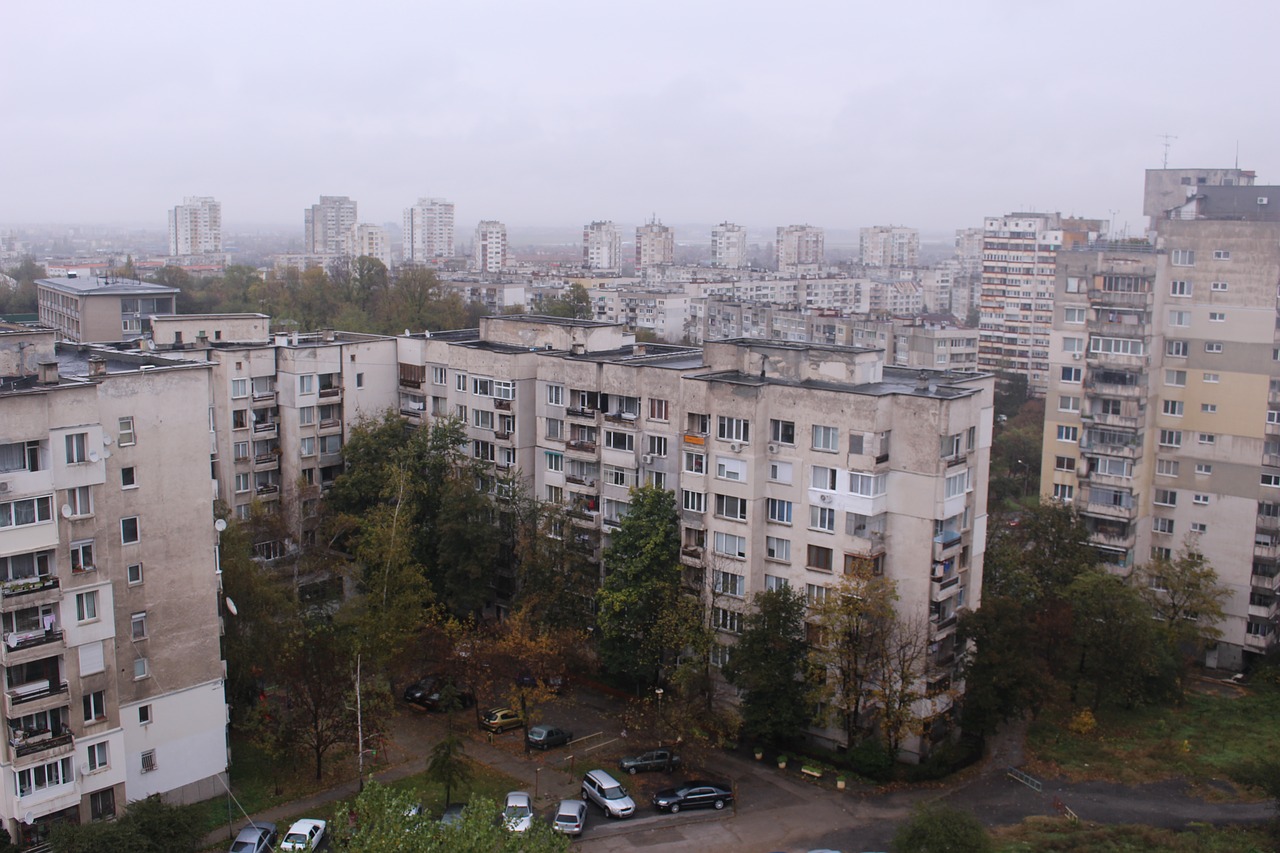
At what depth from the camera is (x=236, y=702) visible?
1291 inches

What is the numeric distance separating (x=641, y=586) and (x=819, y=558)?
532 centimetres

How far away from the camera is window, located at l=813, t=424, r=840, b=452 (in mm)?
32062

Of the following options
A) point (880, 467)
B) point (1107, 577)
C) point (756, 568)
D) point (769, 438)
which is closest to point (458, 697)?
point (756, 568)

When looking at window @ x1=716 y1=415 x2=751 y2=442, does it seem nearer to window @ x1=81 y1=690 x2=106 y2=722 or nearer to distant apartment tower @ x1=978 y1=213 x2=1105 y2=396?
window @ x1=81 y1=690 x2=106 y2=722

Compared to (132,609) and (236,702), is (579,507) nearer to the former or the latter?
(236,702)

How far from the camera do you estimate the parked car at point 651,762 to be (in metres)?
31.5

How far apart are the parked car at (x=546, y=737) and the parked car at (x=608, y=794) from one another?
2.71 meters

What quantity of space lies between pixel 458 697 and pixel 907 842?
15580 mm

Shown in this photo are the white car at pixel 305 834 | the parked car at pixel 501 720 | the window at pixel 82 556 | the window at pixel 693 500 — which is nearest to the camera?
the white car at pixel 305 834

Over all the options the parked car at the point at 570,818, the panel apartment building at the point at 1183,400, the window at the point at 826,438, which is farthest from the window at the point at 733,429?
the panel apartment building at the point at 1183,400

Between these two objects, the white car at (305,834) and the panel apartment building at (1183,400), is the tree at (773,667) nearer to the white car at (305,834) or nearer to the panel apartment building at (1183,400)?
the white car at (305,834)

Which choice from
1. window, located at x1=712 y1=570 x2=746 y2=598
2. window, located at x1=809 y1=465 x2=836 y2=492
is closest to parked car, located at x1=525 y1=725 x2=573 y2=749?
window, located at x1=712 y1=570 x2=746 y2=598

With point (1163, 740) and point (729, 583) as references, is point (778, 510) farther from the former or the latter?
point (1163, 740)

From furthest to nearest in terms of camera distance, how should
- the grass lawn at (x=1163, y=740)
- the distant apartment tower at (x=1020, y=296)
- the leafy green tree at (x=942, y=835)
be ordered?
1. the distant apartment tower at (x=1020, y=296)
2. the grass lawn at (x=1163, y=740)
3. the leafy green tree at (x=942, y=835)
